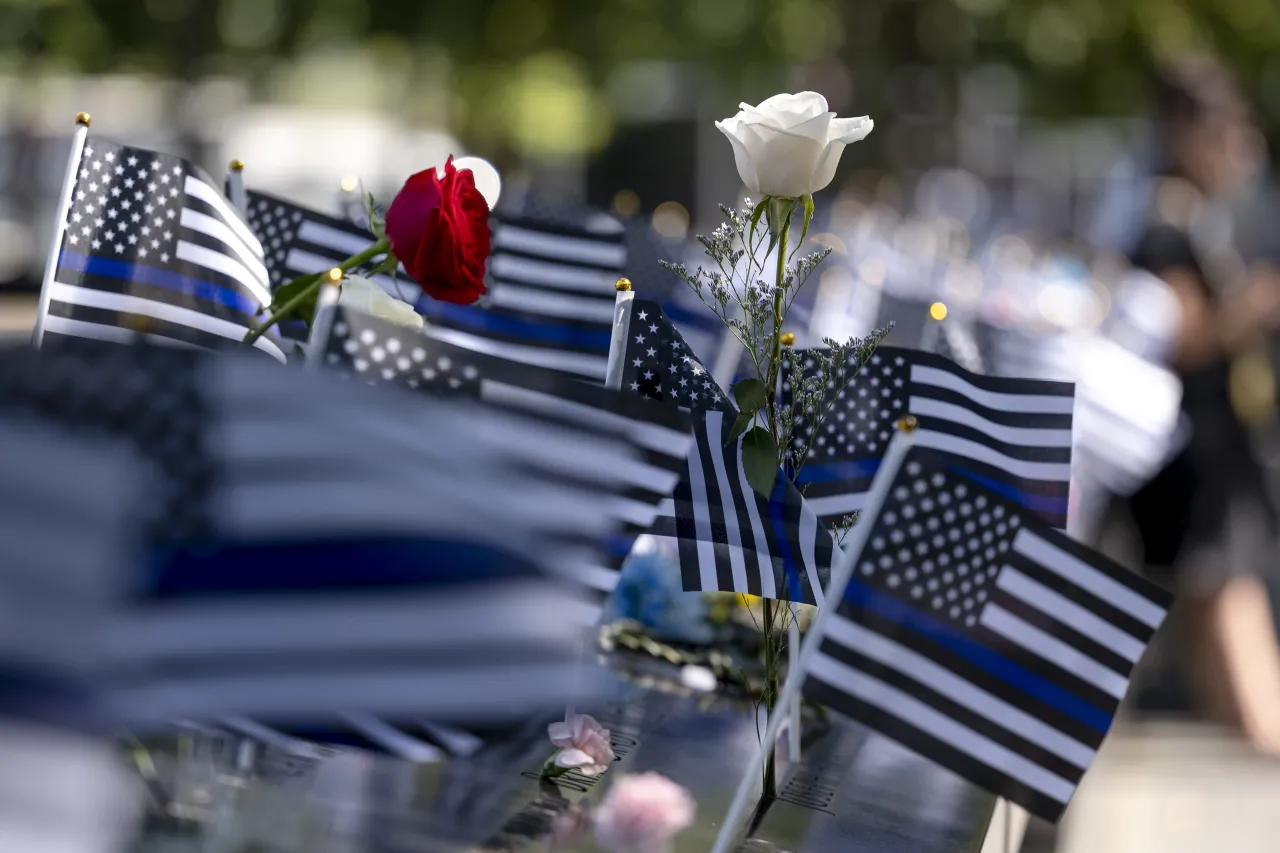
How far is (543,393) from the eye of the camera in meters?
2.11

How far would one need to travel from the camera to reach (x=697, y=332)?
4.84m

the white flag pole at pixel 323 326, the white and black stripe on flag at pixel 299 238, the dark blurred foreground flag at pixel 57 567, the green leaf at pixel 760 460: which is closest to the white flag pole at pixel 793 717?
the green leaf at pixel 760 460

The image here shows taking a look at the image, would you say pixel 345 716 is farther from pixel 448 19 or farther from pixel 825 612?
pixel 448 19

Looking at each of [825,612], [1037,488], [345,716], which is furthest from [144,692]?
[1037,488]

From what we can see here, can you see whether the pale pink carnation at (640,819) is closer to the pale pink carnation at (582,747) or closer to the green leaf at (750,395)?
the pale pink carnation at (582,747)

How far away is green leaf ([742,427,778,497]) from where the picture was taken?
2.39 meters

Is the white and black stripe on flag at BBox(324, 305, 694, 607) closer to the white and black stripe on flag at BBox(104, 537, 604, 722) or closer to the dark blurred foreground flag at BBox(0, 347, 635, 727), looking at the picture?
the dark blurred foreground flag at BBox(0, 347, 635, 727)

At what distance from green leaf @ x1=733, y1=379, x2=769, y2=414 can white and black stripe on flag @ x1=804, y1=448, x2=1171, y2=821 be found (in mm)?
321

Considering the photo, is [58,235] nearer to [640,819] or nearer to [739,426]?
[739,426]

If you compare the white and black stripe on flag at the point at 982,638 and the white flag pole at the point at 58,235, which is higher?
the white flag pole at the point at 58,235

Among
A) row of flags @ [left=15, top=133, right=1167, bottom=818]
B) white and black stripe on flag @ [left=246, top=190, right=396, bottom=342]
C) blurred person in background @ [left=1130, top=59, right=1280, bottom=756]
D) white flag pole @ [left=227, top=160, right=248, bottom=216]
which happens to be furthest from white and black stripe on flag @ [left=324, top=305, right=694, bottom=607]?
blurred person in background @ [left=1130, top=59, right=1280, bottom=756]

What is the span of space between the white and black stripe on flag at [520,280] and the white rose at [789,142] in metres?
1.21

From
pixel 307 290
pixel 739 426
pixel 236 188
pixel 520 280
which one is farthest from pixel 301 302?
pixel 520 280

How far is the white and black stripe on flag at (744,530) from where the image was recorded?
2.43 m
